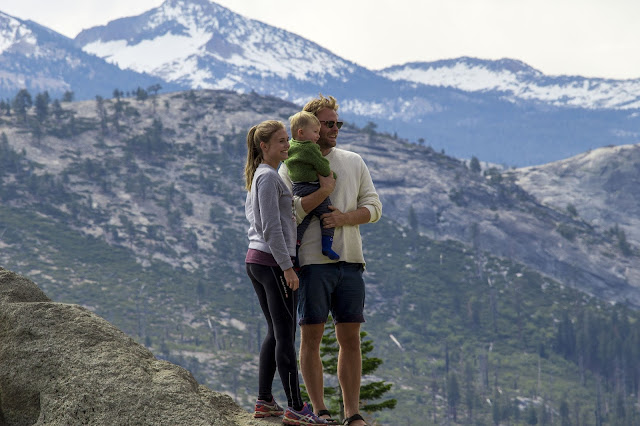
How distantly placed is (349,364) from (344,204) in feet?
5.68

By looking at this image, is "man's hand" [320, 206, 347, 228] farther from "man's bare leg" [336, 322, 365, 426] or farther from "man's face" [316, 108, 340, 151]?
"man's bare leg" [336, 322, 365, 426]

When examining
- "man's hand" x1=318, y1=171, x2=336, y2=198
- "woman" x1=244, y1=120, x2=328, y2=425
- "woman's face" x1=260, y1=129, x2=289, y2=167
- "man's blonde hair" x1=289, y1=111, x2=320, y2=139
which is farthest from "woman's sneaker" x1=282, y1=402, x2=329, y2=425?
"man's blonde hair" x1=289, y1=111, x2=320, y2=139

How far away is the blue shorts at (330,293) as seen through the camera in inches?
344

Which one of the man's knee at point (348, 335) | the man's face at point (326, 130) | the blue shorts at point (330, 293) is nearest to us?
the blue shorts at point (330, 293)

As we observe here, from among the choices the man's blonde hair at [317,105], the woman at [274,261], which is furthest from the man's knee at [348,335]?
the man's blonde hair at [317,105]

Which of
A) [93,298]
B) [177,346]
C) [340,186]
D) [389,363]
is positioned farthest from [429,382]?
[340,186]

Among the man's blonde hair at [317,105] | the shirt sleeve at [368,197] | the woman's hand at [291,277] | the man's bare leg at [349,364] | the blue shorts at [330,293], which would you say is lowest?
the man's bare leg at [349,364]

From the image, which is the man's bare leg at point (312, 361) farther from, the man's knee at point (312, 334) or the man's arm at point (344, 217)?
the man's arm at point (344, 217)

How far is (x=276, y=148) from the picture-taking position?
28.8 feet

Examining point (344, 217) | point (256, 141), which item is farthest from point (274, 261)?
point (256, 141)

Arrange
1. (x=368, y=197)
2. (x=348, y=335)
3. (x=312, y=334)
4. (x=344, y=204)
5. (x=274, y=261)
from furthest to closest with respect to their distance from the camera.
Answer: (x=368, y=197) < (x=344, y=204) < (x=348, y=335) < (x=312, y=334) < (x=274, y=261)

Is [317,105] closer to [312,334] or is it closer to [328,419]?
[312,334]

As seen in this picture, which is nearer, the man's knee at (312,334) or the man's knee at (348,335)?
the man's knee at (312,334)

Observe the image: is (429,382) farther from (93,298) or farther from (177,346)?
(93,298)
